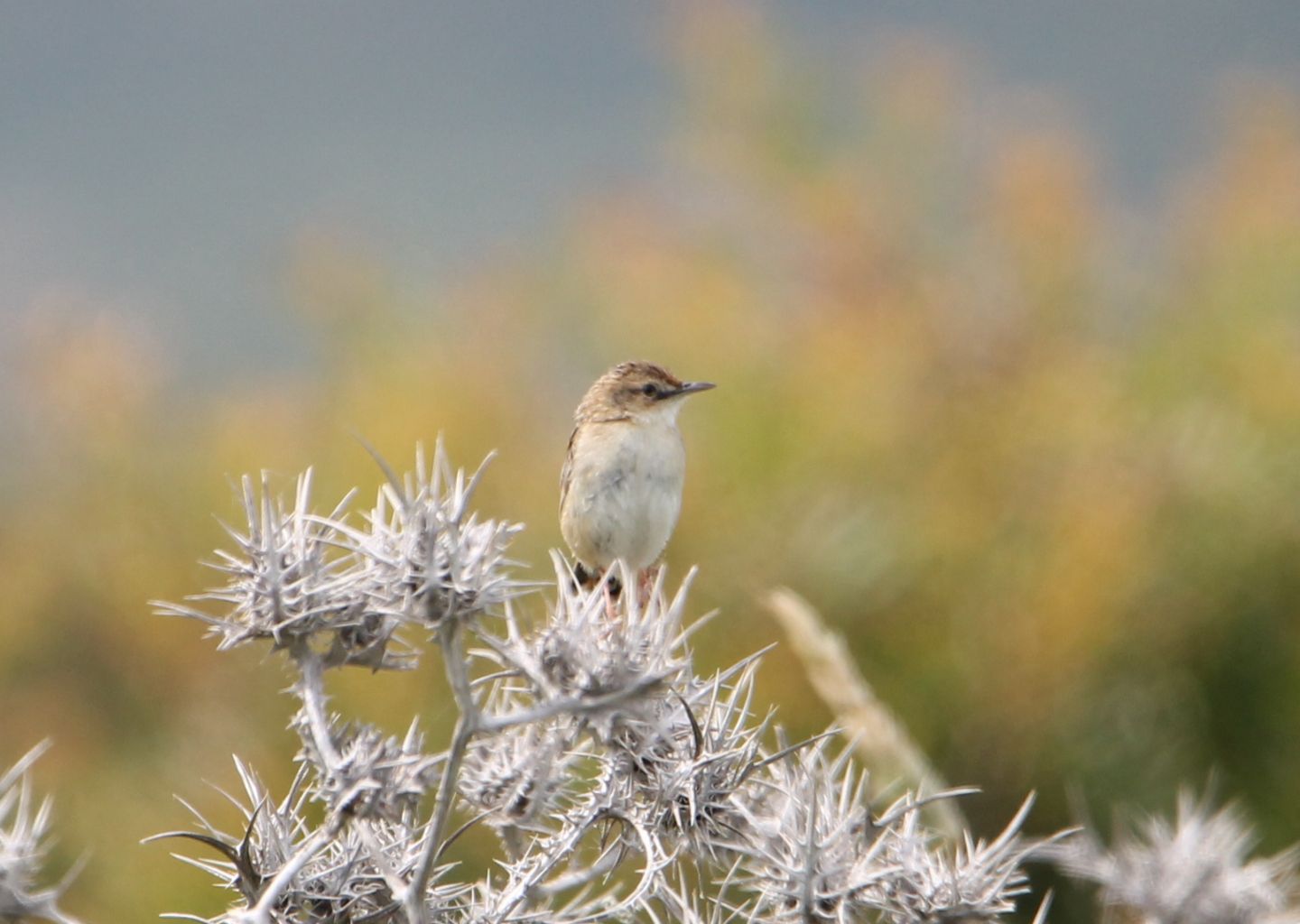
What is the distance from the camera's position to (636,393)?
576cm

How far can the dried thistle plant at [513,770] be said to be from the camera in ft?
6.70

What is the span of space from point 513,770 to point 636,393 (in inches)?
137

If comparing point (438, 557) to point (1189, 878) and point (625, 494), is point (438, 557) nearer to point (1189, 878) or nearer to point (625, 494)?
point (1189, 878)

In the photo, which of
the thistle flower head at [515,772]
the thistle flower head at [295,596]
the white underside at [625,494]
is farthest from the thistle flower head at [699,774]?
the white underside at [625,494]

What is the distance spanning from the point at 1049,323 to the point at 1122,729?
3.77 m

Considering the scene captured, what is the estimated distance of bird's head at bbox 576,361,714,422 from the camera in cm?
573

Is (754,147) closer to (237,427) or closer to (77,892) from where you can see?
(237,427)

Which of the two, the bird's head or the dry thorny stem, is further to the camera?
the bird's head

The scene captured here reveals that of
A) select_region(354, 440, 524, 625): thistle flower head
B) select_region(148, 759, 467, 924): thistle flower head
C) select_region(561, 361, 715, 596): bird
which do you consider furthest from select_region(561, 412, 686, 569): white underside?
select_region(354, 440, 524, 625): thistle flower head

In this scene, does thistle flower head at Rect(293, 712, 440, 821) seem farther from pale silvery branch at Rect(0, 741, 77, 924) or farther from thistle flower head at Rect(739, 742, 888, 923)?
thistle flower head at Rect(739, 742, 888, 923)

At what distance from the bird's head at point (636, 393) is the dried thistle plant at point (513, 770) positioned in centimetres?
332

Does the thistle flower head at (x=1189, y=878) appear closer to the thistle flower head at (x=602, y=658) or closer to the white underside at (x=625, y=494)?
the thistle flower head at (x=602, y=658)

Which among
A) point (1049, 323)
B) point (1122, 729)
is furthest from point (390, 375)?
point (1122, 729)

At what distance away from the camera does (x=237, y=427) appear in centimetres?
1230
